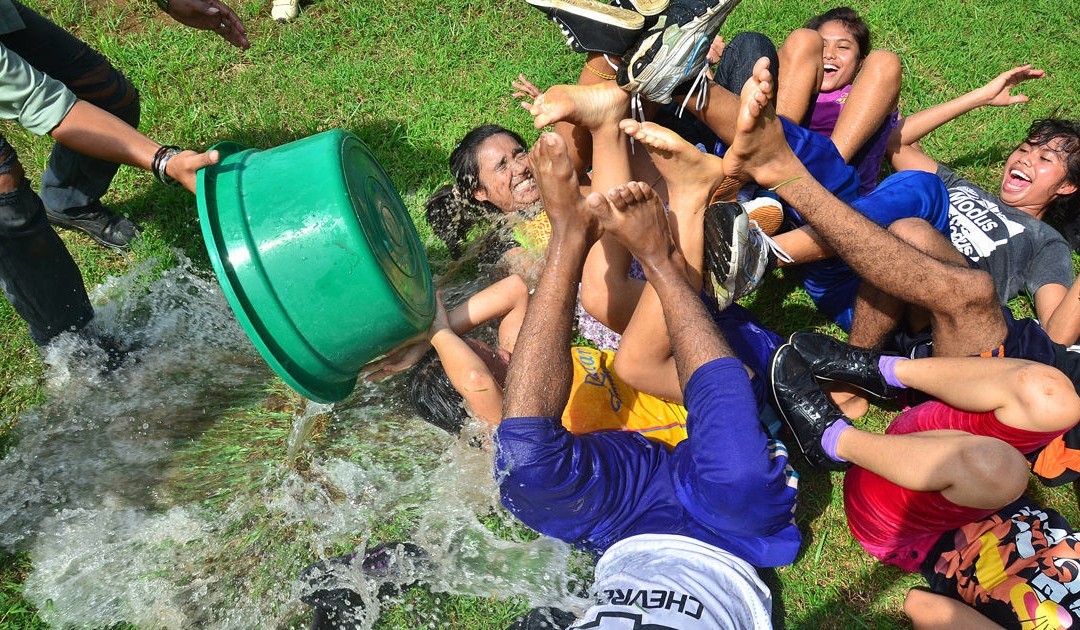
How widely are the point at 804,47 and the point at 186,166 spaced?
3.04 meters

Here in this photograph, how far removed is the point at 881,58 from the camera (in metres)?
3.87

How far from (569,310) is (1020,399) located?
5.54 ft

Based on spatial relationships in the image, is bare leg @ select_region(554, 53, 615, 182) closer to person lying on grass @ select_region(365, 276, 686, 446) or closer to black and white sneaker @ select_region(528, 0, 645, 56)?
black and white sneaker @ select_region(528, 0, 645, 56)

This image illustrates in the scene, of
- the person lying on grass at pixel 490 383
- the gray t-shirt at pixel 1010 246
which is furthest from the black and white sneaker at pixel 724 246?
the gray t-shirt at pixel 1010 246

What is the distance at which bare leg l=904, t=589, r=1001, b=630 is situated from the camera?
2.88m

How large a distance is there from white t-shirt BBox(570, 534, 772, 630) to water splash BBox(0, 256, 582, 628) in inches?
15.4

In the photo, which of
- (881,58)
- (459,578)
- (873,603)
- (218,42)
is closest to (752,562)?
(873,603)

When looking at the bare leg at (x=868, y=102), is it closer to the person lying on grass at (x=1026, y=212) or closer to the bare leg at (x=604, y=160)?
the person lying on grass at (x=1026, y=212)

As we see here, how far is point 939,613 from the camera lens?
119 inches

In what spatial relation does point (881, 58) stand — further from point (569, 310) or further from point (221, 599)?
point (221, 599)

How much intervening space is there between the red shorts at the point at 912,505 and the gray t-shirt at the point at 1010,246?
48.8 inches

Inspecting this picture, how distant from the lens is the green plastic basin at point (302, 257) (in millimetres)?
2461

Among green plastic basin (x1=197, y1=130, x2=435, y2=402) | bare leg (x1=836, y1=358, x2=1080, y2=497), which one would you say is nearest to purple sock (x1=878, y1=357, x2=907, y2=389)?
bare leg (x1=836, y1=358, x2=1080, y2=497)

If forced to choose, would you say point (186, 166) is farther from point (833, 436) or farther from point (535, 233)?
point (833, 436)
